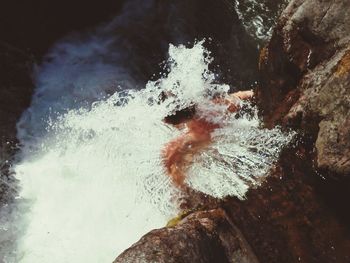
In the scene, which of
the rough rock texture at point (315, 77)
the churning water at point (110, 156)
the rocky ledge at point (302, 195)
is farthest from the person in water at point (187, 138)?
the rough rock texture at point (315, 77)

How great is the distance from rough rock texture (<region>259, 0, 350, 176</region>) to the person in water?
717mm

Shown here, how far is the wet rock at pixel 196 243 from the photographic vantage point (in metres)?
3.19

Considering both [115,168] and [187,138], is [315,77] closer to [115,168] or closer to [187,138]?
[187,138]

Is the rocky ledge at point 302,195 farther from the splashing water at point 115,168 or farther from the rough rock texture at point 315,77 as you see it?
the splashing water at point 115,168

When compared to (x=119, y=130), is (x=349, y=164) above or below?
below

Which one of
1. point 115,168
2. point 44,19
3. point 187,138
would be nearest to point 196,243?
point 187,138

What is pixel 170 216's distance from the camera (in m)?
4.37

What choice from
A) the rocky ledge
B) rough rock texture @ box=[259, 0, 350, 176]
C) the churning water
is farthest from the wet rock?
rough rock texture @ box=[259, 0, 350, 176]

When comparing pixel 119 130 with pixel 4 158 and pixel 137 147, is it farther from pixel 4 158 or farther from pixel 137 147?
pixel 4 158

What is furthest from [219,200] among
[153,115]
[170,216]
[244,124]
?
[153,115]

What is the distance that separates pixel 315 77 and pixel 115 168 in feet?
8.79

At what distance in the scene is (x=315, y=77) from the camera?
4031 mm

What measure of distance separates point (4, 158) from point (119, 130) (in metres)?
1.66

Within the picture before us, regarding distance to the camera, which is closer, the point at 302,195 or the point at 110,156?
the point at 302,195
